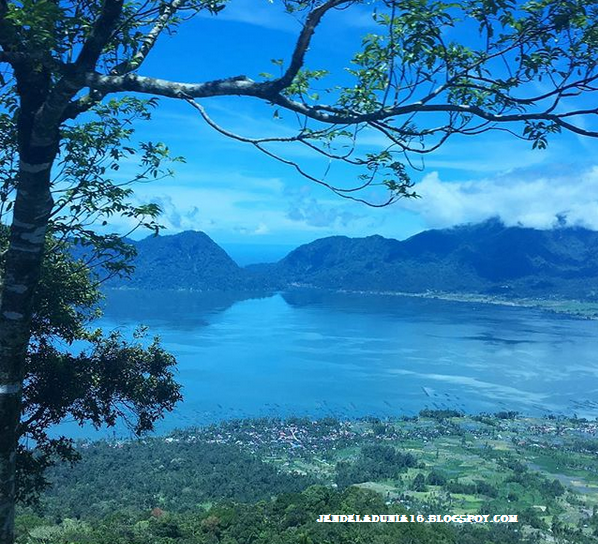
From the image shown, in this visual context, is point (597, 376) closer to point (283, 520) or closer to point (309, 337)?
point (309, 337)

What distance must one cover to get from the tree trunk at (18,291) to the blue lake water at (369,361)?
52564mm

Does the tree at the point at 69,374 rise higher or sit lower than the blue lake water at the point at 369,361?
higher

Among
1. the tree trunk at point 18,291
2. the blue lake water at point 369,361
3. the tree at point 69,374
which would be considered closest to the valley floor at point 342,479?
the blue lake water at point 369,361

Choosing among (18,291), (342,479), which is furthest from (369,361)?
(18,291)

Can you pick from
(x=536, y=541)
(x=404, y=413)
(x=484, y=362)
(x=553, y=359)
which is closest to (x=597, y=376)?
(x=553, y=359)

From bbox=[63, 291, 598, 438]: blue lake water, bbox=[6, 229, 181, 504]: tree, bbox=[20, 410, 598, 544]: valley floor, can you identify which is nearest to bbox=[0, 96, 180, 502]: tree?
bbox=[6, 229, 181, 504]: tree

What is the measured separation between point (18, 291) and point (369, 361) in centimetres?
7664

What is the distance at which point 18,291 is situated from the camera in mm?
2764

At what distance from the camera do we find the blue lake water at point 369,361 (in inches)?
2346

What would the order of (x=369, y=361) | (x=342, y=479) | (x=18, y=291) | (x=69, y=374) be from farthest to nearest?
(x=369, y=361) → (x=342, y=479) → (x=69, y=374) → (x=18, y=291)

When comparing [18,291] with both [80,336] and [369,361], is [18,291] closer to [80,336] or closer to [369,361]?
[80,336]

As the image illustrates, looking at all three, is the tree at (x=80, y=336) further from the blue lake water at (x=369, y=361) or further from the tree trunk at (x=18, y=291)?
the blue lake water at (x=369, y=361)

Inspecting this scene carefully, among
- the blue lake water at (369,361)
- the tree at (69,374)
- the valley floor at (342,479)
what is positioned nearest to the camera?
the tree at (69,374)

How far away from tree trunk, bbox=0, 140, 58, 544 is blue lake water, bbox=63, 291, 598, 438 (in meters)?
52.6
